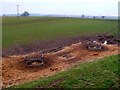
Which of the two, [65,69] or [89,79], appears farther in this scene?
[65,69]

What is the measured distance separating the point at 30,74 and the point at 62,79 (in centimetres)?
370

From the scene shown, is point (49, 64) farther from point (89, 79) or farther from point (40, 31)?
point (40, 31)

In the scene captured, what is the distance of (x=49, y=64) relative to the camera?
1702cm

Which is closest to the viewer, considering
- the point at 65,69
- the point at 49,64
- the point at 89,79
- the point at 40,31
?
the point at 89,79

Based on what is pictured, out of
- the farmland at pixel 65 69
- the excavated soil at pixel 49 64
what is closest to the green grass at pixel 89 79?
the farmland at pixel 65 69

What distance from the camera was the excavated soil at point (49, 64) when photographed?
14359 mm

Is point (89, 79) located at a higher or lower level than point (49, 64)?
higher

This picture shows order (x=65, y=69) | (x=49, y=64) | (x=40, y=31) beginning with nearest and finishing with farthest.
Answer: (x=65, y=69) → (x=49, y=64) → (x=40, y=31)

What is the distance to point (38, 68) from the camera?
16281mm

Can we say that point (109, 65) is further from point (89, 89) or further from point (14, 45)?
point (14, 45)

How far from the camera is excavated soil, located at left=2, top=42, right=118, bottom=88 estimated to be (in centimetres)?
1436

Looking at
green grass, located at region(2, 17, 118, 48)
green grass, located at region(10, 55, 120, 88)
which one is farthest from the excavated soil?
green grass, located at region(2, 17, 118, 48)

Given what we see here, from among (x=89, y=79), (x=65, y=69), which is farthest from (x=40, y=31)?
(x=89, y=79)

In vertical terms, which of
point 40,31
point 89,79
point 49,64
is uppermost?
point 40,31
